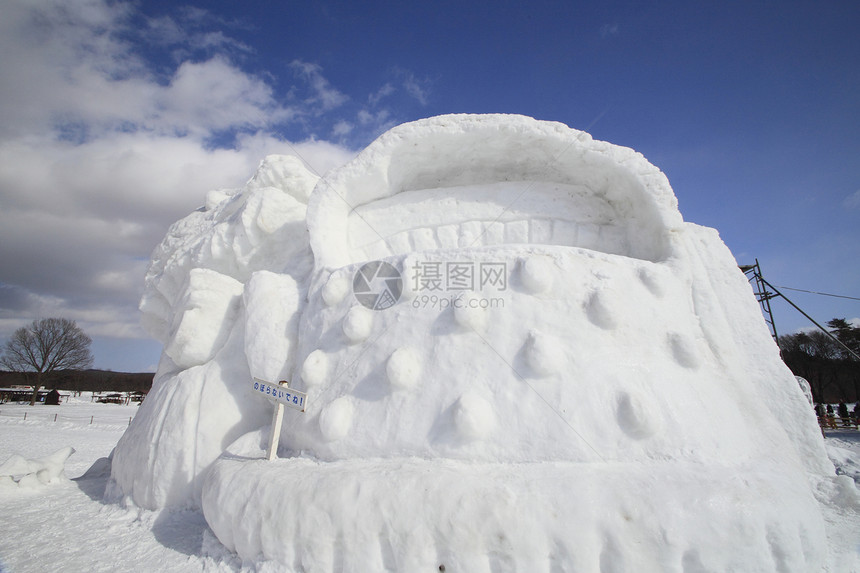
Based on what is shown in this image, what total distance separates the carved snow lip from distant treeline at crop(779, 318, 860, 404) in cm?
2185

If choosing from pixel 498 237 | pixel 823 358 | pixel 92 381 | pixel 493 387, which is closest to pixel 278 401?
pixel 493 387

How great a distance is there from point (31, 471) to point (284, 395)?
493 centimetres

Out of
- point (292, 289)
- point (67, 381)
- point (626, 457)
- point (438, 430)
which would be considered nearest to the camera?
point (626, 457)

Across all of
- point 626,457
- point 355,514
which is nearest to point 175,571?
point 355,514

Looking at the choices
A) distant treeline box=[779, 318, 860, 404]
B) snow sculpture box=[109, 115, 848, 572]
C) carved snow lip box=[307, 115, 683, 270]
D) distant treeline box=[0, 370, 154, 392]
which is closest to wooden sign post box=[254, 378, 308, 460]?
snow sculpture box=[109, 115, 848, 572]

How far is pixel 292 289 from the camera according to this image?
18.1 ft

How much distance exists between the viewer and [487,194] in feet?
19.8

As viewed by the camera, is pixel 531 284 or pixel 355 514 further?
pixel 531 284

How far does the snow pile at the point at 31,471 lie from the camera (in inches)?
232

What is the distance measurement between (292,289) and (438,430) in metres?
2.82

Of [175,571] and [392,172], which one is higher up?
[392,172]

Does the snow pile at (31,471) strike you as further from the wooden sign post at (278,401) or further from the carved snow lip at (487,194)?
the carved snow lip at (487,194)

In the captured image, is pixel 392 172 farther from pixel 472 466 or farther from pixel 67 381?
pixel 67 381

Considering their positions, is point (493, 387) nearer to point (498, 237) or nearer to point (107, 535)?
point (498, 237)
